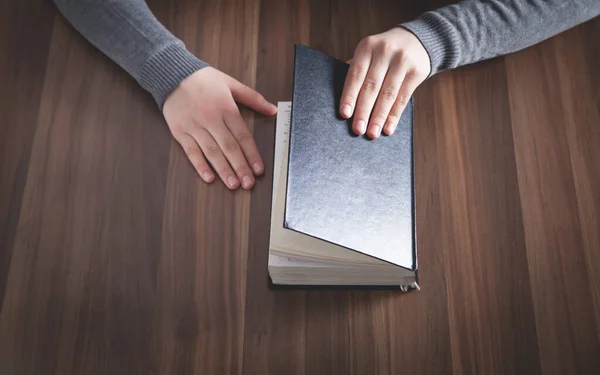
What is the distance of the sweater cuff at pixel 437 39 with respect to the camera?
815mm

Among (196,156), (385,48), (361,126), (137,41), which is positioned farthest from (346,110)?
(137,41)

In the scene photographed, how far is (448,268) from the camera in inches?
29.0

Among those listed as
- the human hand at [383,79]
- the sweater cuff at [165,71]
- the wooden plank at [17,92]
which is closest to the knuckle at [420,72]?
the human hand at [383,79]

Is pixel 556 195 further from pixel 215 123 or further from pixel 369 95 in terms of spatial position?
pixel 215 123

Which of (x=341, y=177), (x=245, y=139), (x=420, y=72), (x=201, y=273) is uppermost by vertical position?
(x=420, y=72)

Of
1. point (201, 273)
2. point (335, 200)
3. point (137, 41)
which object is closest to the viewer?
point (335, 200)

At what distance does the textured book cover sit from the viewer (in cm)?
62

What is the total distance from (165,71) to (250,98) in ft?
0.49

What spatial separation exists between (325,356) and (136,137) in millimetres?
460

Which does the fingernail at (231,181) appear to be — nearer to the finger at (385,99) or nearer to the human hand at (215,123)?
the human hand at (215,123)

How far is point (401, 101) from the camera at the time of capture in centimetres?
78

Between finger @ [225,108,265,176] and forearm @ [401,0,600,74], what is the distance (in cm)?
32

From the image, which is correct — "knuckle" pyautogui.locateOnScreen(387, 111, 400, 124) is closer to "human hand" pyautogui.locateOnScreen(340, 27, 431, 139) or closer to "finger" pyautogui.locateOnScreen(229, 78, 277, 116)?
"human hand" pyautogui.locateOnScreen(340, 27, 431, 139)

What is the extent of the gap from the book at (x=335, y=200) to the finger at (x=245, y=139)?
0.21 ft
